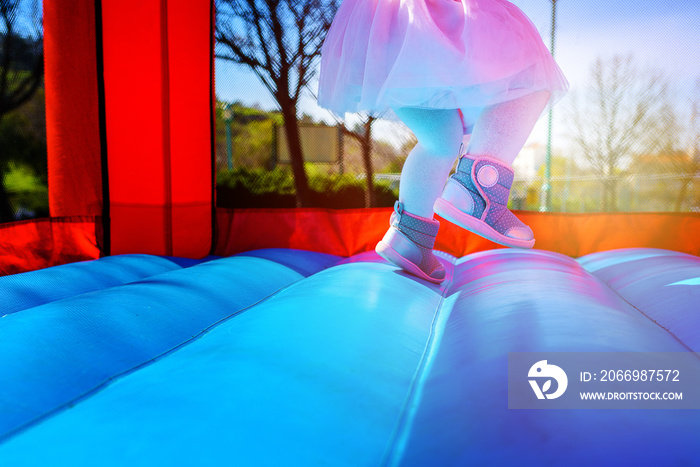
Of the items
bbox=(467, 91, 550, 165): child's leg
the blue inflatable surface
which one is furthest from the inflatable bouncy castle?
bbox=(467, 91, 550, 165): child's leg

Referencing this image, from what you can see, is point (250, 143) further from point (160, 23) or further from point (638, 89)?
point (638, 89)

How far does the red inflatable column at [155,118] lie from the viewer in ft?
5.11

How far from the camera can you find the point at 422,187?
41.7 inches

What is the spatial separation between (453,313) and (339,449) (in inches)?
20.1

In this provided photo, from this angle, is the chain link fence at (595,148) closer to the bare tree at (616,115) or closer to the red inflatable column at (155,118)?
the bare tree at (616,115)

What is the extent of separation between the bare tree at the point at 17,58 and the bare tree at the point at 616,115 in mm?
1719

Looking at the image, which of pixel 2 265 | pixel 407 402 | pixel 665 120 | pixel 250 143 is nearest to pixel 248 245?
pixel 250 143

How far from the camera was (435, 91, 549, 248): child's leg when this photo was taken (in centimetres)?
89

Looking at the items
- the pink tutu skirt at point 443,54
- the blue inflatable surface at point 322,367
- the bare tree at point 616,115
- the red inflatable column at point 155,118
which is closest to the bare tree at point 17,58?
the red inflatable column at point 155,118

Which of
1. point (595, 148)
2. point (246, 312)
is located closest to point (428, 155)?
point (246, 312)

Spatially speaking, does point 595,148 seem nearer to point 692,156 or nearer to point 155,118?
point 692,156

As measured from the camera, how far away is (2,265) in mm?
1346

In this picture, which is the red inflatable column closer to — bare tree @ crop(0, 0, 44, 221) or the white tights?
bare tree @ crop(0, 0, 44, 221)

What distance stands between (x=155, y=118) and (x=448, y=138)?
1.00 m
